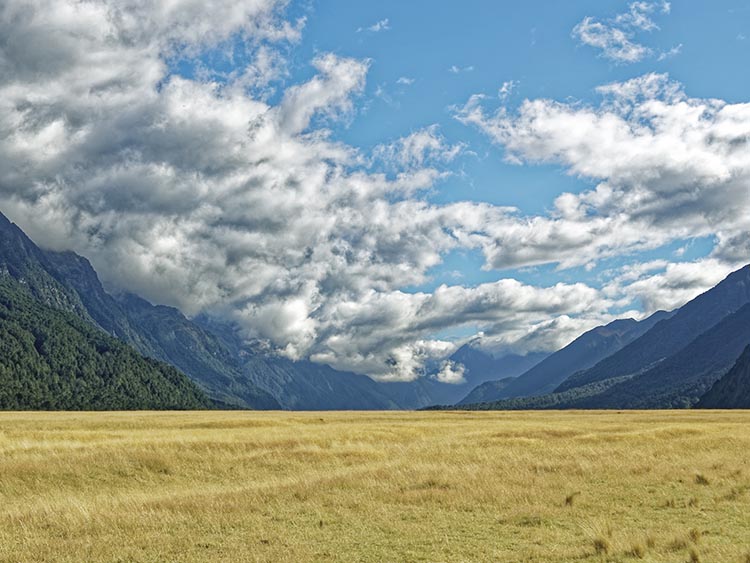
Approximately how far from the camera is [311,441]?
162 feet

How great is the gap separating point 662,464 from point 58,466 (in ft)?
112

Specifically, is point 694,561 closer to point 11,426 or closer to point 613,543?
point 613,543

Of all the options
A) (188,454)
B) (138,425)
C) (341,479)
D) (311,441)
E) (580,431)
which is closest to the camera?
(341,479)

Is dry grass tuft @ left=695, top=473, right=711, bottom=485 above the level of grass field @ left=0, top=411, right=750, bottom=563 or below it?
below

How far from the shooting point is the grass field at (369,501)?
1838 cm

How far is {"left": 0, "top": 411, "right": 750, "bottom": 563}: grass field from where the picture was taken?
18375mm

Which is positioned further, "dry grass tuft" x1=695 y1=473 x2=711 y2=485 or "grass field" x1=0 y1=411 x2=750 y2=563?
"dry grass tuft" x1=695 y1=473 x2=711 y2=485

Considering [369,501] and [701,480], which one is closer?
[369,501]

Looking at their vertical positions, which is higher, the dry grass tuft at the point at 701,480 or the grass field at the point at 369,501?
the grass field at the point at 369,501

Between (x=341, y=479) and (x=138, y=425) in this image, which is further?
(x=138, y=425)

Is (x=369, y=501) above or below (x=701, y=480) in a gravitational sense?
above

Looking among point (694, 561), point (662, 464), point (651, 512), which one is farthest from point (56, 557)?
point (662, 464)

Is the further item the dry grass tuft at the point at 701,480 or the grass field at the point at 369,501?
the dry grass tuft at the point at 701,480

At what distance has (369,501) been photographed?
1030 inches
